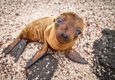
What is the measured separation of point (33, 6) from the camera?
4.87 metres

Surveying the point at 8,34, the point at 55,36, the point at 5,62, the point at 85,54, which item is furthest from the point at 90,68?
the point at 8,34

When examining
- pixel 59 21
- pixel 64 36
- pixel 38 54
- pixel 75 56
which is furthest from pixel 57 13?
pixel 64 36

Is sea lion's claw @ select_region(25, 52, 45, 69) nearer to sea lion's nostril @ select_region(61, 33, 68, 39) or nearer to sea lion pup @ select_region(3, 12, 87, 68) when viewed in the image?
sea lion pup @ select_region(3, 12, 87, 68)

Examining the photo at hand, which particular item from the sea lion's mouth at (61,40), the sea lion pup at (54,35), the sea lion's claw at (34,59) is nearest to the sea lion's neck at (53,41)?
the sea lion pup at (54,35)

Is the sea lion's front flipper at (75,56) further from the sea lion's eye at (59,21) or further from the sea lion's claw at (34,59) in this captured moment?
the sea lion's eye at (59,21)

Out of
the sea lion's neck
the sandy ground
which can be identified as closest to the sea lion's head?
the sea lion's neck

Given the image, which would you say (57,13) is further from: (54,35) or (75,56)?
(54,35)

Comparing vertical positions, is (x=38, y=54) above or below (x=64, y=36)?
below

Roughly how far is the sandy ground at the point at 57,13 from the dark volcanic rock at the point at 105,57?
91mm

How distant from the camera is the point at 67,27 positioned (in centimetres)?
305

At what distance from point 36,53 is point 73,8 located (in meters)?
→ 1.65

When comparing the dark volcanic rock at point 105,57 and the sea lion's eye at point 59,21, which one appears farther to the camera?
the dark volcanic rock at point 105,57

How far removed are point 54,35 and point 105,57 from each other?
0.94 meters

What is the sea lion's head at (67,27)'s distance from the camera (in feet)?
9.96
